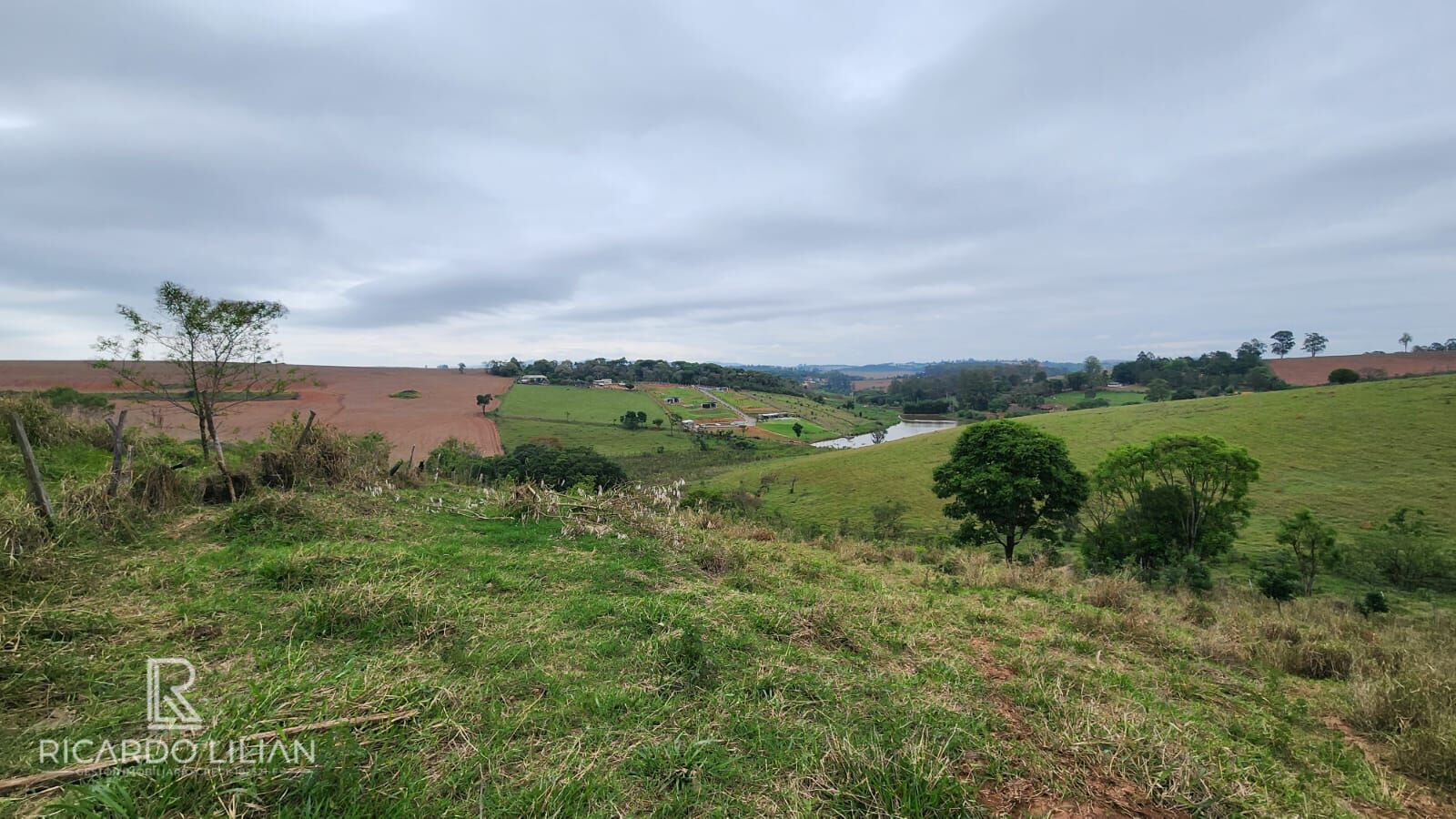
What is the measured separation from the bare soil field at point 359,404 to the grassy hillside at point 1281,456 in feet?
86.9

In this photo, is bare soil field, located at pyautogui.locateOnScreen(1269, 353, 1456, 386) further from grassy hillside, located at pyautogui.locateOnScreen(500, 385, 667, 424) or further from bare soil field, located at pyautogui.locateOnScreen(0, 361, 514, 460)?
bare soil field, located at pyautogui.locateOnScreen(0, 361, 514, 460)

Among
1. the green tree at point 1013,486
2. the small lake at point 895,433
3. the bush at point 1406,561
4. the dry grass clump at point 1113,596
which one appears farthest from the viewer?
the small lake at point 895,433

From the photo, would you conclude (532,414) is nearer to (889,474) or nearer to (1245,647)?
(889,474)

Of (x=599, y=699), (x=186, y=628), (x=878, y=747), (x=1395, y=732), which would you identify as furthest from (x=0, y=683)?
(x=1395, y=732)

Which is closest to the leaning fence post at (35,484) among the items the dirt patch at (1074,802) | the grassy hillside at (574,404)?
the dirt patch at (1074,802)

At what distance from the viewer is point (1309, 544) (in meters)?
20.7

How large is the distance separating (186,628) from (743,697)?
4.77m

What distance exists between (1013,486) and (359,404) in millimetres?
56335

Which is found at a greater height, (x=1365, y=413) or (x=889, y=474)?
(x=1365, y=413)

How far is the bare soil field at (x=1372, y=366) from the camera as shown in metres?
70.7

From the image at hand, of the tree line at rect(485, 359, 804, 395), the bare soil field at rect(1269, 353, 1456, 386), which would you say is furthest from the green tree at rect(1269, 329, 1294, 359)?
the tree line at rect(485, 359, 804, 395)

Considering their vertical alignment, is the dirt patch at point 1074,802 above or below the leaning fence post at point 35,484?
below

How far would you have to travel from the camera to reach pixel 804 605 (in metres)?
6.15

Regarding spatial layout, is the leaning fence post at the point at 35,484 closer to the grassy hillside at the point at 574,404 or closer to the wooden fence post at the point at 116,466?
the wooden fence post at the point at 116,466
